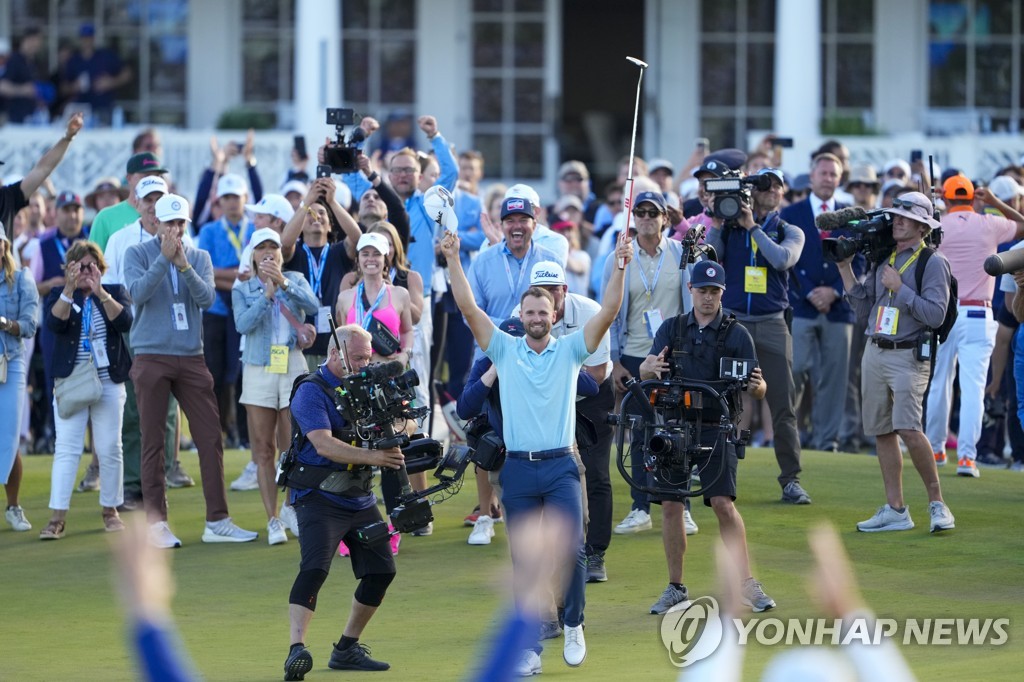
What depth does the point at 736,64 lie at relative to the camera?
2347cm

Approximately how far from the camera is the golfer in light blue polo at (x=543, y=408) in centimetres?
867

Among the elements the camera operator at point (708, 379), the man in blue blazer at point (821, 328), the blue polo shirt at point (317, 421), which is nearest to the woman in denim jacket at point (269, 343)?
the blue polo shirt at point (317, 421)

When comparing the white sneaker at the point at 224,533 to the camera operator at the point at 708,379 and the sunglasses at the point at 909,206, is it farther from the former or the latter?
the sunglasses at the point at 909,206

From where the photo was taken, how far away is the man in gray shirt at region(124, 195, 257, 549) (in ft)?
38.5

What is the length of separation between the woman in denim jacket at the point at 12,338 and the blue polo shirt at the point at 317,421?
4.03 m

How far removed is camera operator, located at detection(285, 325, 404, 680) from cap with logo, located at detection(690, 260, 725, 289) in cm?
220

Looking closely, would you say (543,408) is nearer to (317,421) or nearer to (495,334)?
(495,334)

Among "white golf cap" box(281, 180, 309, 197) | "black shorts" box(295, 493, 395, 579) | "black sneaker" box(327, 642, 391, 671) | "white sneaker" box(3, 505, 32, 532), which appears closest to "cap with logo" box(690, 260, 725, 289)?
"black shorts" box(295, 493, 395, 579)

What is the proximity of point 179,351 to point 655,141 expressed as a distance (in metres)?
12.6

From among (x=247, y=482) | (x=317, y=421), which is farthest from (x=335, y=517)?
(x=247, y=482)

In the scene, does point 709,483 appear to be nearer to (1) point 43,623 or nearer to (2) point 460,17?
(1) point 43,623

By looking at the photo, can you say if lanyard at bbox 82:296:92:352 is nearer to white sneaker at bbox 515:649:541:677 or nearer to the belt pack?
the belt pack

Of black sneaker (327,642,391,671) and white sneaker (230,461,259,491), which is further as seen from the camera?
white sneaker (230,461,259,491)

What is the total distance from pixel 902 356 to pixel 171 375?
5.03m
